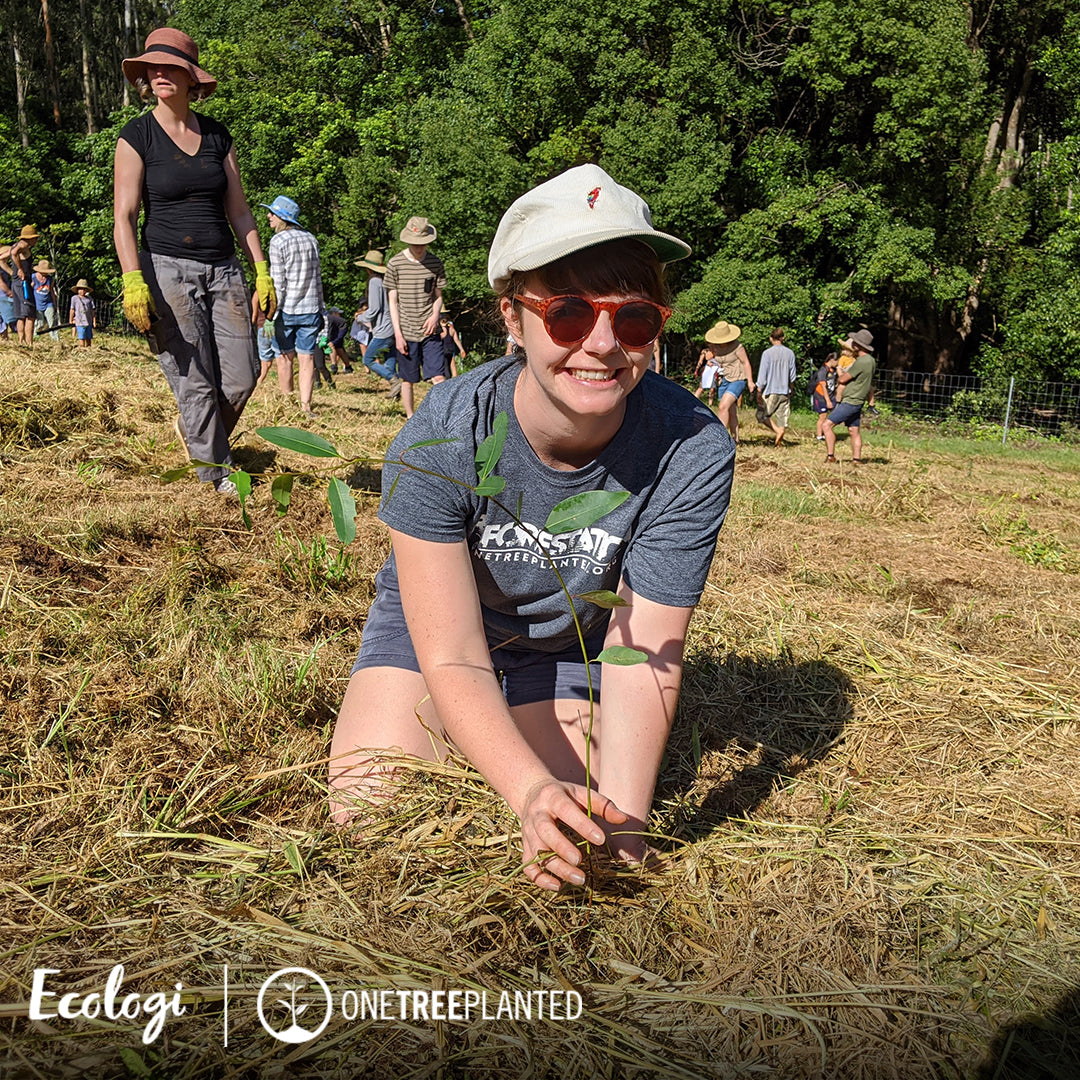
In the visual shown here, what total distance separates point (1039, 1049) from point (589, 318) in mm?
1451

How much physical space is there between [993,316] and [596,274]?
76.4ft

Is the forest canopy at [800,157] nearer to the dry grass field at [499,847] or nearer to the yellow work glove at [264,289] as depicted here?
the yellow work glove at [264,289]

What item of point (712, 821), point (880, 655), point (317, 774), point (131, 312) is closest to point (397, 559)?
point (317, 774)

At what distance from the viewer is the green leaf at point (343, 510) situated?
1464mm

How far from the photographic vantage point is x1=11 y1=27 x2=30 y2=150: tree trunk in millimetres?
32156

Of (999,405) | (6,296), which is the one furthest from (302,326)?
(999,405)

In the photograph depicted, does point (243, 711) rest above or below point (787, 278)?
below

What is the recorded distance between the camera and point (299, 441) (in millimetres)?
1471

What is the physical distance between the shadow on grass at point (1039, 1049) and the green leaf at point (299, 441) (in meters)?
1.38

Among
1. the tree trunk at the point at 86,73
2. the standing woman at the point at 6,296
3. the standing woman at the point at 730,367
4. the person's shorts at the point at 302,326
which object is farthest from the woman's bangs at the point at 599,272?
the tree trunk at the point at 86,73

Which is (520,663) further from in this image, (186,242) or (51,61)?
(51,61)

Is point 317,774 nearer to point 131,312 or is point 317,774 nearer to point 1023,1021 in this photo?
point 1023,1021

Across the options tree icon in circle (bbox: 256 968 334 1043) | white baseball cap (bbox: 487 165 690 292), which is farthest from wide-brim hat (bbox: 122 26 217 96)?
tree icon in circle (bbox: 256 968 334 1043)

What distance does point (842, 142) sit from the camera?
76.2 feet
